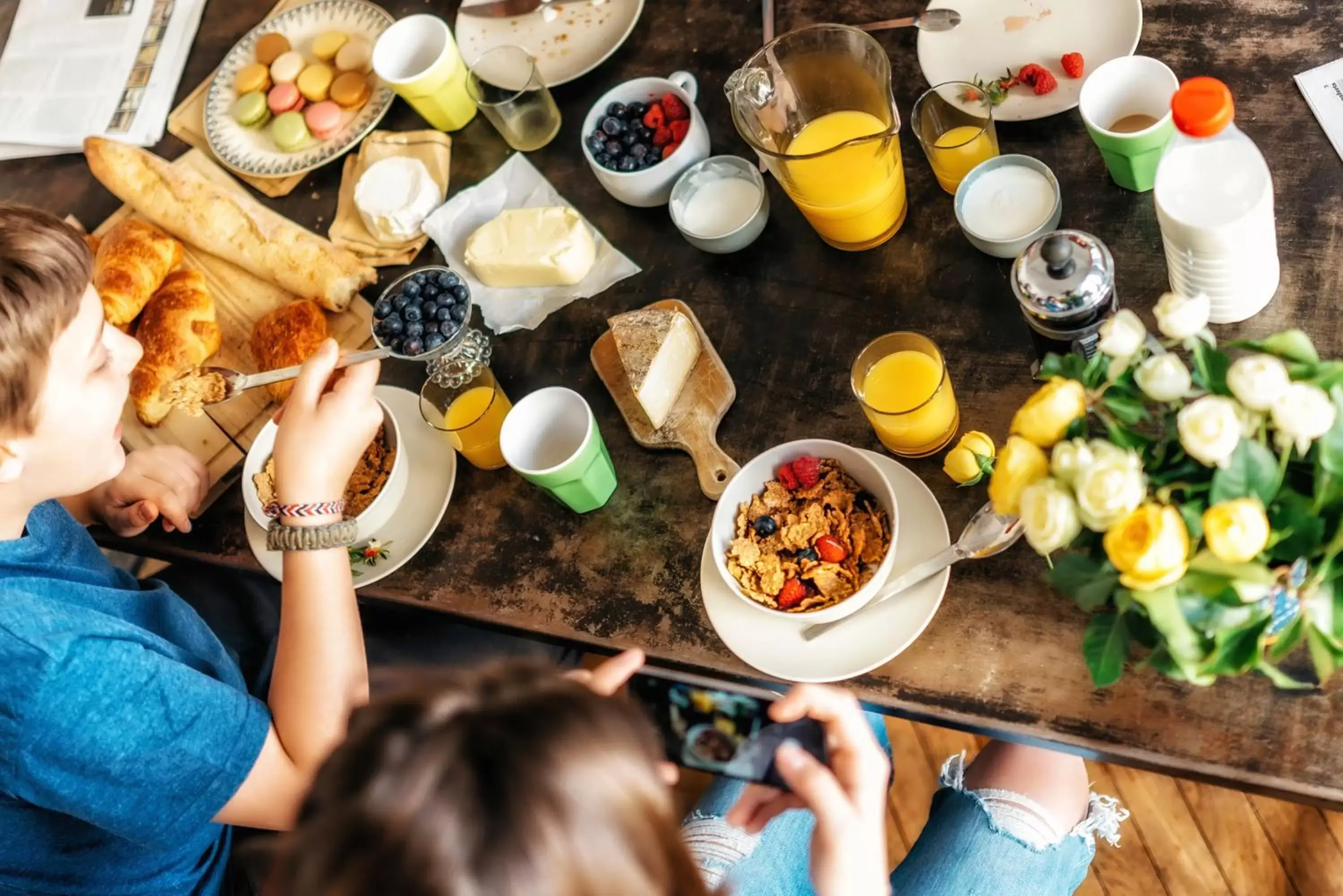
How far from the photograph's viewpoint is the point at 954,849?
1236 mm

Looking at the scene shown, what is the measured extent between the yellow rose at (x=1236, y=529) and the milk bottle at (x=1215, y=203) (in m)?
0.36

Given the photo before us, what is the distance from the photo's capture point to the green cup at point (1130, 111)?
3.76 ft

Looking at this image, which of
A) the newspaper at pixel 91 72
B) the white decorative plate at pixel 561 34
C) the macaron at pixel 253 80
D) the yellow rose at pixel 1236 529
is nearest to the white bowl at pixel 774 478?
the yellow rose at pixel 1236 529

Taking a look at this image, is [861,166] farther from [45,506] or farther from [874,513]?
[45,506]

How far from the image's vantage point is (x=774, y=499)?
113cm

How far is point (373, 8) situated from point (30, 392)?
0.96 meters

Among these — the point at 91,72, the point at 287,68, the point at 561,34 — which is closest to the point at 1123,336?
the point at 561,34

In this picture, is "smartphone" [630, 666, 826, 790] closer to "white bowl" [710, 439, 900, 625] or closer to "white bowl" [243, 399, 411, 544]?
"white bowl" [710, 439, 900, 625]

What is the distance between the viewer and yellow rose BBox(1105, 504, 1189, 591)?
732mm

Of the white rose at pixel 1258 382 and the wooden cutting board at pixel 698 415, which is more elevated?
the white rose at pixel 1258 382

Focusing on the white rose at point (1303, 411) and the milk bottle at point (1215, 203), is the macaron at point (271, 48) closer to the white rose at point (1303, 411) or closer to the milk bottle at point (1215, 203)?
the milk bottle at point (1215, 203)

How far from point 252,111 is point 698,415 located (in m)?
0.98

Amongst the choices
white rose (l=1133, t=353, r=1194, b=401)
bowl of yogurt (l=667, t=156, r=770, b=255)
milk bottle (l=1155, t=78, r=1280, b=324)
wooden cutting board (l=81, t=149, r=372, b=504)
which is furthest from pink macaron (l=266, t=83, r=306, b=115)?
white rose (l=1133, t=353, r=1194, b=401)

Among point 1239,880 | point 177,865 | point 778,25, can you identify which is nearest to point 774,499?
point 778,25
